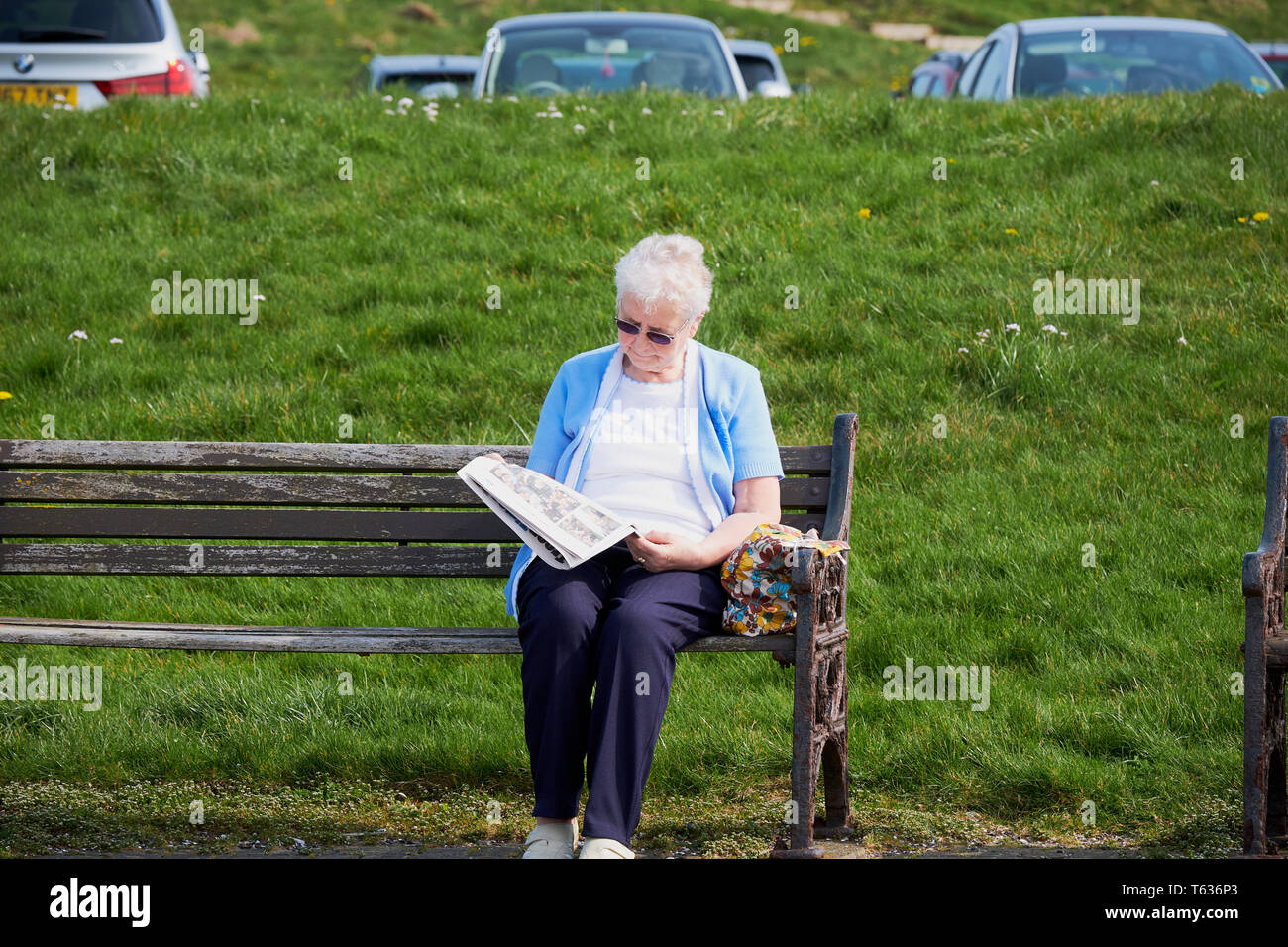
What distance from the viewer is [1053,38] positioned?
33.0ft

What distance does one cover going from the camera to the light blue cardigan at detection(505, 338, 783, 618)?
13.3 feet

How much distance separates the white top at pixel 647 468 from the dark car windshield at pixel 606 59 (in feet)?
20.6

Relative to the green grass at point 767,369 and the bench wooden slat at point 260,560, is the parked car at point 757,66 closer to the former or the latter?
the green grass at point 767,369

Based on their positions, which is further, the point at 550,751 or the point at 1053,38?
the point at 1053,38

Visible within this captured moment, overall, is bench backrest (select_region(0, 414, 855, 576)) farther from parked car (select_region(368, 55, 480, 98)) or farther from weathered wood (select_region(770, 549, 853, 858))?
parked car (select_region(368, 55, 480, 98))

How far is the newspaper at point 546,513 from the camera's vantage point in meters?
3.67

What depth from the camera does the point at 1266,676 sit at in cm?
365

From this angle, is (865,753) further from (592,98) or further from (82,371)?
(592,98)

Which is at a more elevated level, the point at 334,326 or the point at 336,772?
the point at 334,326

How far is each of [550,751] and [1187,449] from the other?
3.40 m

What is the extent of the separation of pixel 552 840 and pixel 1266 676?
181cm

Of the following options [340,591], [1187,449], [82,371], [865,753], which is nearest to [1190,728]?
[865,753]

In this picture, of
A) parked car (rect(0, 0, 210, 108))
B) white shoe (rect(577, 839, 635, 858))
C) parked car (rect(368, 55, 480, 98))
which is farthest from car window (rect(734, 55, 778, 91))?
white shoe (rect(577, 839, 635, 858))

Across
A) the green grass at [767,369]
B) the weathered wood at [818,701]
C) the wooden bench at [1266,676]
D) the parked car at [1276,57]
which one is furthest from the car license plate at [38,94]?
the parked car at [1276,57]
